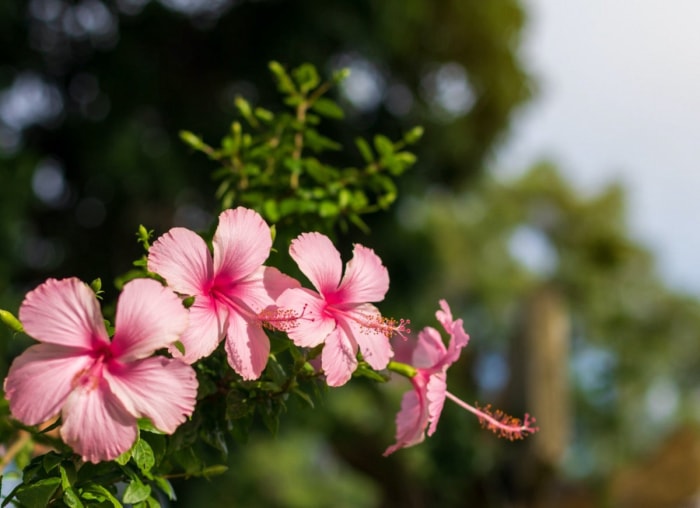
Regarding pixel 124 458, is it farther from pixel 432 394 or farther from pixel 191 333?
pixel 432 394

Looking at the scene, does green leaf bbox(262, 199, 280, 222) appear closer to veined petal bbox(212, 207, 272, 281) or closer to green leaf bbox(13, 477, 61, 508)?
veined petal bbox(212, 207, 272, 281)

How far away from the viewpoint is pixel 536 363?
9.08m

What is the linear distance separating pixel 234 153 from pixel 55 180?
28.9 ft

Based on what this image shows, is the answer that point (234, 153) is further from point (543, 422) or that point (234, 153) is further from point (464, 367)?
point (464, 367)

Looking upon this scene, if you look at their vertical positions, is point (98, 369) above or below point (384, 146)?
below

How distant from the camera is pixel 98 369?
0.79 m

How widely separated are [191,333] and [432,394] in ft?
0.92

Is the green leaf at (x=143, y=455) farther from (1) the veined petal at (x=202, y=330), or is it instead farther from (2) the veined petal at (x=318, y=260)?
(2) the veined petal at (x=318, y=260)

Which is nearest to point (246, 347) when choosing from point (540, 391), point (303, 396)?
point (303, 396)

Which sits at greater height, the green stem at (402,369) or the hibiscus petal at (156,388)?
the green stem at (402,369)

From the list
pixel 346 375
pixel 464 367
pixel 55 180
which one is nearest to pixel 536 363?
pixel 464 367

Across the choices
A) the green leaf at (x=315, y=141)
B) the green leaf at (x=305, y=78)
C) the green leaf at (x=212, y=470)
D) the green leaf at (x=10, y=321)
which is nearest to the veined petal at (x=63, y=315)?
the green leaf at (x=10, y=321)

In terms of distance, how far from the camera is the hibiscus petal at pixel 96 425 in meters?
0.76

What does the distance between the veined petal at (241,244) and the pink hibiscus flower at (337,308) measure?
0.03 metres
